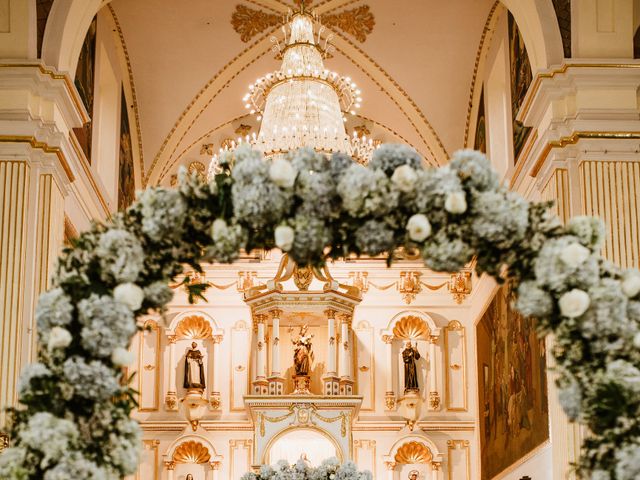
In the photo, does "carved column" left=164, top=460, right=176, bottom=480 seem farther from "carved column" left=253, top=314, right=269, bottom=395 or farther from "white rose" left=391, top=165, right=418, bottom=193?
"white rose" left=391, top=165, right=418, bottom=193

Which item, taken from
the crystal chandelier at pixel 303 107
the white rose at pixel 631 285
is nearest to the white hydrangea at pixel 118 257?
the white rose at pixel 631 285

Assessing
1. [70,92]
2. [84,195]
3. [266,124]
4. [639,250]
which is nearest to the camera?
[639,250]

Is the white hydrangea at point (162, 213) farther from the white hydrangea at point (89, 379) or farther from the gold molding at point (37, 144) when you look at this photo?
the gold molding at point (37, 144)

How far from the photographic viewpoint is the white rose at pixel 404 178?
6293 millimetres

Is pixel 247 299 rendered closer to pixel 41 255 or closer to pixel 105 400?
pixel 41 255

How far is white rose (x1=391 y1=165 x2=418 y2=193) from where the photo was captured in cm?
629

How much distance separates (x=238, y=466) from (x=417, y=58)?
679cm

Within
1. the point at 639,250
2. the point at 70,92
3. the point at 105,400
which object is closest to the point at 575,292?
the point at 105,400

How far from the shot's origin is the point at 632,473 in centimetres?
587

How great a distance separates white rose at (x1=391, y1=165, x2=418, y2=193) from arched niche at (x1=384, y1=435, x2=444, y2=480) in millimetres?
12270

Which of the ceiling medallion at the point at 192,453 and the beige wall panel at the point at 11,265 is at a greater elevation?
the beige wall panel at the point at 11,265

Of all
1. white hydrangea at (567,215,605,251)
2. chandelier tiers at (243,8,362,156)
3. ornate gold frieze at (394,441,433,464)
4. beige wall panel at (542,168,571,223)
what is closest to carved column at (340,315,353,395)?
ornate gold frieze at (394,441,433,464)

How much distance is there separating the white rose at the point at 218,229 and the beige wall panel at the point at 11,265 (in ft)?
19.6

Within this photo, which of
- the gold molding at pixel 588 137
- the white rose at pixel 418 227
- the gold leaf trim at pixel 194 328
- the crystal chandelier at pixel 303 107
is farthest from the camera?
the gold leaf trim at pixel 194 328
